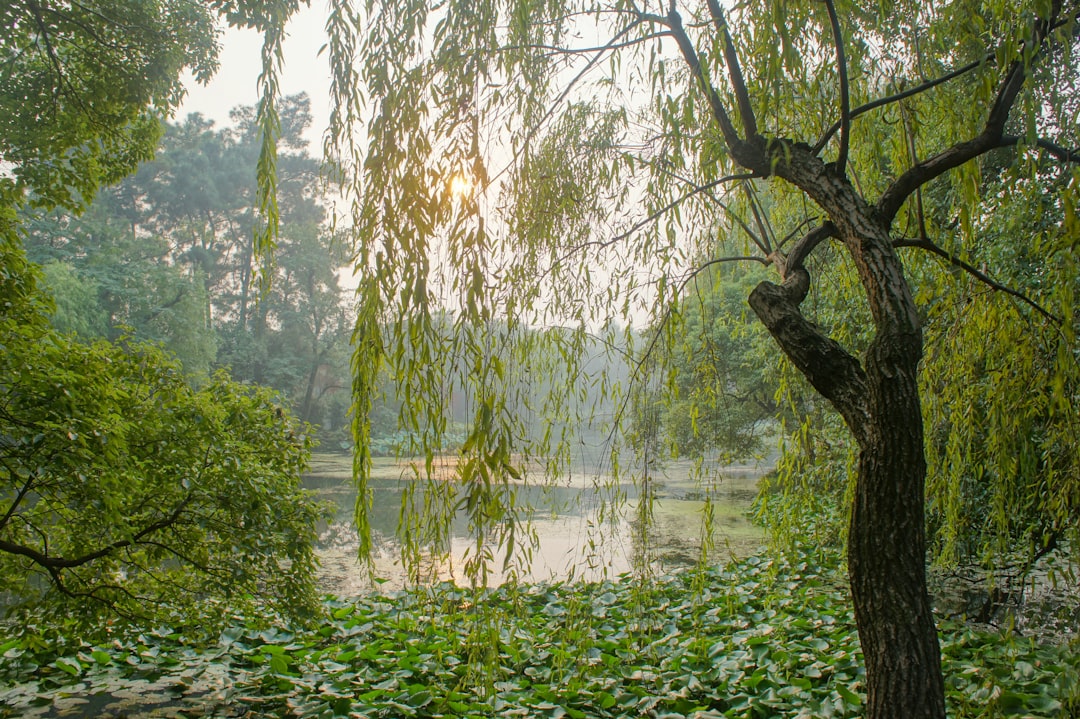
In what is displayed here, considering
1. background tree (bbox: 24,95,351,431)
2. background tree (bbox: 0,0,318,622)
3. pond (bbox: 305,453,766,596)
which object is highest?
background tree (bbox: 24,95,351,431)

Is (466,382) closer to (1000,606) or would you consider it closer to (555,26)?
(555,26)

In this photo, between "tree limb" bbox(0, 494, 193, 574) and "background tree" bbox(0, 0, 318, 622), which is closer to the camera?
"background tree" bbox(0, 0, 318, 622)

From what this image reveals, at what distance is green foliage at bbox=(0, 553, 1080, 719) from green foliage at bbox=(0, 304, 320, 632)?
0.93ft

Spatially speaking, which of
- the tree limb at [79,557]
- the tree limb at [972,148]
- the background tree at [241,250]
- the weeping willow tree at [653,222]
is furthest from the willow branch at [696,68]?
the background tree at [241,250]

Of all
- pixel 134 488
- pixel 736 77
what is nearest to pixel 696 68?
pixel 736 77

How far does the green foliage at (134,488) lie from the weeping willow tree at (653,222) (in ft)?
3.55

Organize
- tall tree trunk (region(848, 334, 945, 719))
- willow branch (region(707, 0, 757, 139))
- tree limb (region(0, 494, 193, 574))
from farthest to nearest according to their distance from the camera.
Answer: tree limb (region(0, 494, 193, 574)), willow branch (region(707, 0, 757, 139)), tall tree trunk (region(848, 334, 945, 719))

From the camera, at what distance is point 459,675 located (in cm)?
290

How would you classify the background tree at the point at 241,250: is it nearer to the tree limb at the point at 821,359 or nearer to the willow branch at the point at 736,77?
the willow branch at the point at 736,77

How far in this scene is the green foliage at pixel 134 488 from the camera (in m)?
2.10

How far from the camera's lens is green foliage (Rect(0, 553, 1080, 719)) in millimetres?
2248

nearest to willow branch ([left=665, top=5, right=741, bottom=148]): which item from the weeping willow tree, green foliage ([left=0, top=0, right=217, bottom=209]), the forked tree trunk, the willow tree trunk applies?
the weeping willow tree

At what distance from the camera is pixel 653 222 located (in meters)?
2.23

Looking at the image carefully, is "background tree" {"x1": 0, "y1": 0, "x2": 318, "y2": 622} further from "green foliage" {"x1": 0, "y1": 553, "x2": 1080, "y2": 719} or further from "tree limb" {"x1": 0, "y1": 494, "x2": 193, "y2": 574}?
"green foliage" {"x1": 0, "y1": 553, "x2": 1080, "y2": 719}
